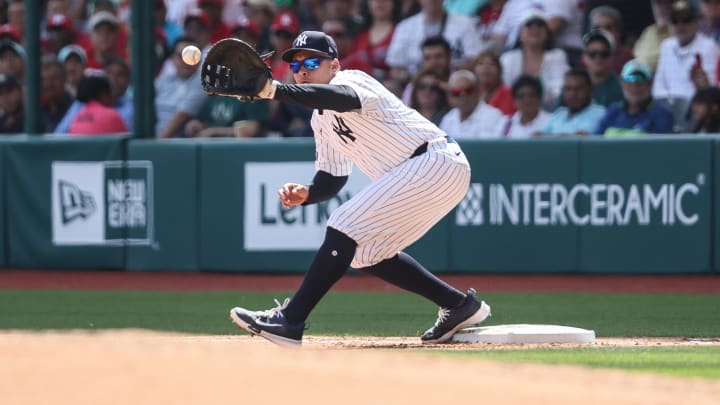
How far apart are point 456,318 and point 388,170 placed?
2.71 feet

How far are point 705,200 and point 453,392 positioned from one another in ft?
22.8

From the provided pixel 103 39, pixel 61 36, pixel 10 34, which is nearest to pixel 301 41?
pixel 103 39

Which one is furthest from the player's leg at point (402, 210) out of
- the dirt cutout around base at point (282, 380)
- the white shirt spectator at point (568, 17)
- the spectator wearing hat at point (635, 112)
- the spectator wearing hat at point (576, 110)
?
the white shirt spectator at point (568, 17)

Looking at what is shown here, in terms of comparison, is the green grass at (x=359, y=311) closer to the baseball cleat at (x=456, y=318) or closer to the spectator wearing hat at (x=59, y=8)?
the baseball cleat at (x=456, y=318)

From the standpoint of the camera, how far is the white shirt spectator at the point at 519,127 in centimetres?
1114

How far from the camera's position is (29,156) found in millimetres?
11992

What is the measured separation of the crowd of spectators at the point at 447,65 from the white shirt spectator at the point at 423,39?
0.04ft

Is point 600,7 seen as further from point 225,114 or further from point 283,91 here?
point 283,91

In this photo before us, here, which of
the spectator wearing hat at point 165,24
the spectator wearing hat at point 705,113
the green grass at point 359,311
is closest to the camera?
the green grass at point 359,311

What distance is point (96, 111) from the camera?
12.1m

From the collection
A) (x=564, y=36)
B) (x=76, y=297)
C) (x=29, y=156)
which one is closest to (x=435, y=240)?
(x=564, y=36)

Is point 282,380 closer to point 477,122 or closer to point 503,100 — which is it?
point 477,122

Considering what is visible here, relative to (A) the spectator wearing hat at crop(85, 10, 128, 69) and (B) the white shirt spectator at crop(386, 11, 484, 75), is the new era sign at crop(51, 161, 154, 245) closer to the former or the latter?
(A) the spectator wearing hat at crop(85, 10, 128, 69)

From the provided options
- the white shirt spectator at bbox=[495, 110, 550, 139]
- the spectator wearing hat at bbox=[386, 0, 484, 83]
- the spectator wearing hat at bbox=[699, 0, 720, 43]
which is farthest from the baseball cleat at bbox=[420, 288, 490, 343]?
the spectator wearing hat at bbox=[386, 0, 484, 83]
